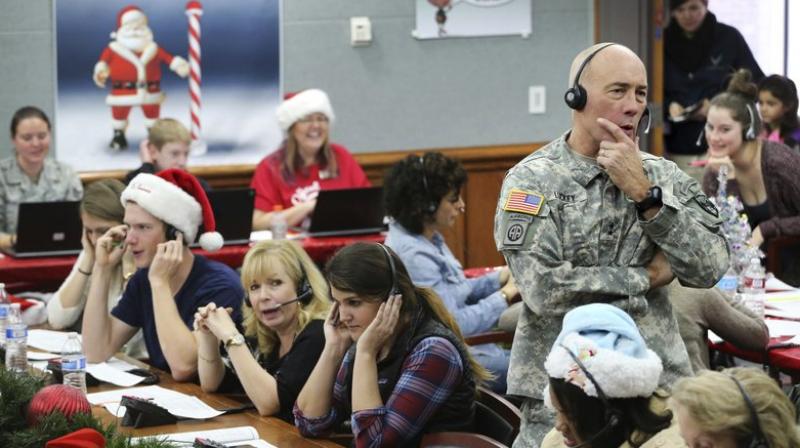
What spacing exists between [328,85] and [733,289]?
3.77 m

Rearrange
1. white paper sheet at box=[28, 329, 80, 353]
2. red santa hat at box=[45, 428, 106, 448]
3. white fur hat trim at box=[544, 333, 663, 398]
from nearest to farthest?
1. white fur hat trim at box=[544, 333, 663, 398]
2. red santa hat at box=[45, 428, 106, 448]
3. white paper sheet at box=[28, 329, 80, 353]

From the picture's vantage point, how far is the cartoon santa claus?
7.73 meters

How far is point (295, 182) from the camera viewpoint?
717cm

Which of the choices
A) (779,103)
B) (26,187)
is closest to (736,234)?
(779,103)

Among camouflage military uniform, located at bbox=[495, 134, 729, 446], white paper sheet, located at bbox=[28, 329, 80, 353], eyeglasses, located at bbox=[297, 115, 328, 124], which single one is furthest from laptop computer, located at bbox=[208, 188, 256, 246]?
camouflage military uniform, located at bbox=[495, 134, 729, 446]

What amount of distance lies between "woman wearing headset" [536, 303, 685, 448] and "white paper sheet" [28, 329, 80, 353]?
8.21 feet

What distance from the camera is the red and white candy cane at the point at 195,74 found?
7859mm

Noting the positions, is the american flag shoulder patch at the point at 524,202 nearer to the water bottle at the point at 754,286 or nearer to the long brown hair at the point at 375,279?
the long brown hair at the point at 375,279

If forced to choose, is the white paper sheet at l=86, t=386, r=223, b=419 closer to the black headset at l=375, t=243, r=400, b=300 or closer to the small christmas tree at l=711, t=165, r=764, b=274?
the black headset at l=375, t=243, r=400, b=300

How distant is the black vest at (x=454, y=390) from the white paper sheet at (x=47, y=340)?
5.34ft

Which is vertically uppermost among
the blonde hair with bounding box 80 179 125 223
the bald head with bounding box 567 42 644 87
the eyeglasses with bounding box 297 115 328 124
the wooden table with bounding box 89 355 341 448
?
the bald head with bounding box 567 42 644 87

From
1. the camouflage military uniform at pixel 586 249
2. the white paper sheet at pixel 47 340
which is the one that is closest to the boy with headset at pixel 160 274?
the white paper sheet at pixel 47 340

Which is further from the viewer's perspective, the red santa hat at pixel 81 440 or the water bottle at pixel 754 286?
the water bottle at pixel 754 286

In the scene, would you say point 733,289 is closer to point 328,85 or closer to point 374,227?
point 374,227
